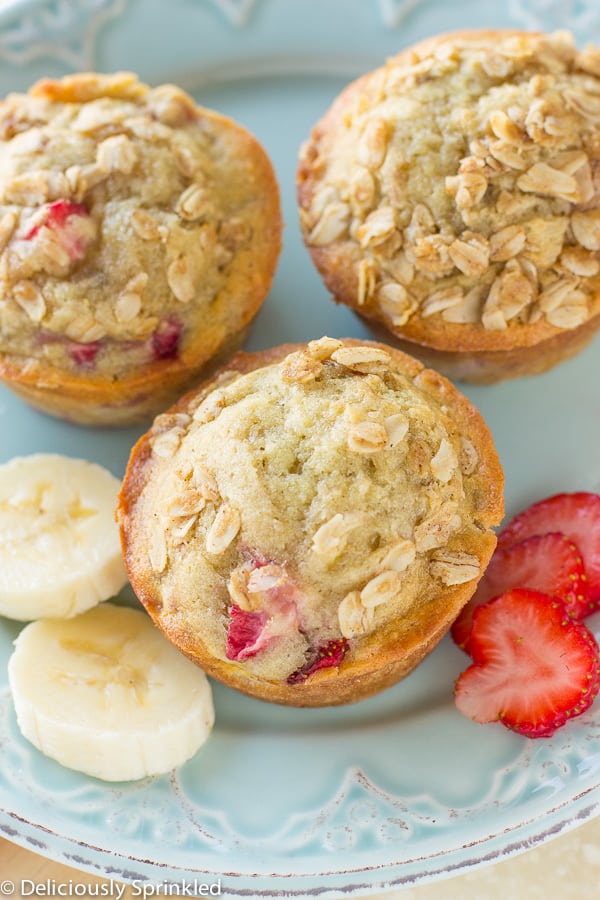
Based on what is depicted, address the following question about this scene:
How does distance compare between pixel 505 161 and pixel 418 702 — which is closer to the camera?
pixel 505 161

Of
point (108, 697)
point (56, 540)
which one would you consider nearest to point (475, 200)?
Result: point (56, 540)

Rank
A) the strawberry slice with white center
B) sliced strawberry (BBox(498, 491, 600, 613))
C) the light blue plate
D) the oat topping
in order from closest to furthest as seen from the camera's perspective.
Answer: the strawberry slice with white center < the light blue plate < the oat topping < sliced strawberry (BBox(498, 491, 600, 613))

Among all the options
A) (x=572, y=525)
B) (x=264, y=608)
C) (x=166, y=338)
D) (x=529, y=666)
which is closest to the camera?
(x=264, y=608)

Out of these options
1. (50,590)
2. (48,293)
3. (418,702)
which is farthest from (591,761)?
(48,293)

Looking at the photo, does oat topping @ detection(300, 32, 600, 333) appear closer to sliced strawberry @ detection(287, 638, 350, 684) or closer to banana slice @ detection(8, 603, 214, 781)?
sliced strawberry @ detection(287, 638, 350, 684)

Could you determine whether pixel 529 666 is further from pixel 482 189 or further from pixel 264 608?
pixel 482 189

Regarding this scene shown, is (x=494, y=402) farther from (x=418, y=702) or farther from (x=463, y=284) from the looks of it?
(x=418, y=702)

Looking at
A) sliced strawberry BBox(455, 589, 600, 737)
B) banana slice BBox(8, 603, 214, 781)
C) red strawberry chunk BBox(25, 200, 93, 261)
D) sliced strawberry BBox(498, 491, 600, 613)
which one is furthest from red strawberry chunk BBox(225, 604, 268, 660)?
red strawberry chunk BBox(25, 200, 93, 261)
